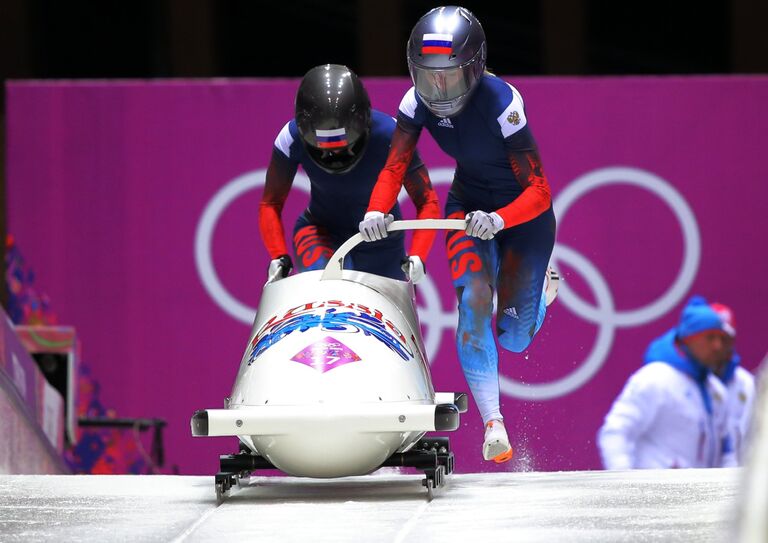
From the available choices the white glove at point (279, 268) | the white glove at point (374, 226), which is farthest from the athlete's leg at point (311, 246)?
the white glove at point (374, 226)

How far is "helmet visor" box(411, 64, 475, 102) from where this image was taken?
189 inches

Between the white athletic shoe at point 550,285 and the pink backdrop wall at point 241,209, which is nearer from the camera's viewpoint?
the white athletic shoe at point 550,285

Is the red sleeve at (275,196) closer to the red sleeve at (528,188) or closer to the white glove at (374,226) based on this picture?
the white glove at (374,226)

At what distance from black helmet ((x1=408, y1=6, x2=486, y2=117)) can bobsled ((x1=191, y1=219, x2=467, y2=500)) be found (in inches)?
25.9

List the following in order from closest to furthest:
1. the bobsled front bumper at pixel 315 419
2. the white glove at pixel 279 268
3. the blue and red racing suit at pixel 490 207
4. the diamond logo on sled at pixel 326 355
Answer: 1. the bobsled front bumper at pixel 315 419
2. the diamond logo on sled at pixel 326 355
3. the blue and red racing suit at pixel 490 207
4. the white glove at pixel 279 268

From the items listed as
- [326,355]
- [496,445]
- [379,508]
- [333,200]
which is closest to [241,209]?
[333,200]

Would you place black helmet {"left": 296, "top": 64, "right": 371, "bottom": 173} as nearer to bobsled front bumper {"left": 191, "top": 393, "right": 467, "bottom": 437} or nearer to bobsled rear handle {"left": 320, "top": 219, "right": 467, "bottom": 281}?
bobsled rear handle {"left": 320, "top": 219, "right": 467, "bottom": 281}

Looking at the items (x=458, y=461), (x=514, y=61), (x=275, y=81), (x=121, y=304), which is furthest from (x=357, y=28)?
(x=458, y=461)

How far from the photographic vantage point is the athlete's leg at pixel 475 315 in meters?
4.97

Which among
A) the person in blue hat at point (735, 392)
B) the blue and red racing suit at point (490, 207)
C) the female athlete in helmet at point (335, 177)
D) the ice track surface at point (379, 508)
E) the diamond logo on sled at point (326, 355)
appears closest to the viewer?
the ice track surface at point (379, 508)

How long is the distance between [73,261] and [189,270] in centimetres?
61

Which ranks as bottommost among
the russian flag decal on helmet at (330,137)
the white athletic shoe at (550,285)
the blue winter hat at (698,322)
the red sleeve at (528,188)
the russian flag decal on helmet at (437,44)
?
the blue winter hat at (698,322)

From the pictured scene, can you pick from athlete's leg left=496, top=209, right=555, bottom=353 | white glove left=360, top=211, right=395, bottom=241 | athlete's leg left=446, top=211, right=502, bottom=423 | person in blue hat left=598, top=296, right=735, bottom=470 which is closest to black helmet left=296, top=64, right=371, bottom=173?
white glove left=360, top=211, right=395, bottom=241

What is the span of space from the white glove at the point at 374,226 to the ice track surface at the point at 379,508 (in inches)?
31.9
